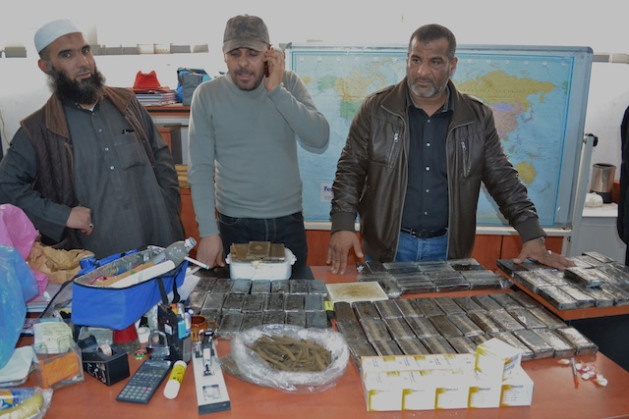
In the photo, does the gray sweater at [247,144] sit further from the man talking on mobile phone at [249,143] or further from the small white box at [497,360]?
the small white box at [497,360]

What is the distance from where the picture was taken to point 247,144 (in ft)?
8.30

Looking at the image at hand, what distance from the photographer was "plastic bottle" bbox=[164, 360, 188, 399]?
4.81ft

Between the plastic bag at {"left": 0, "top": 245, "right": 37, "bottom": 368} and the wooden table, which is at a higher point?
the plastic bag at {"left": 0, "top": 245, "right": 37, "bottom": 368}

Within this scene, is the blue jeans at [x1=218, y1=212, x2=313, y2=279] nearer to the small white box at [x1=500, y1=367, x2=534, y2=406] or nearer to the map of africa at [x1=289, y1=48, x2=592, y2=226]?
the map of africa at [x1=289, y1=48, x2=592, y2=226]

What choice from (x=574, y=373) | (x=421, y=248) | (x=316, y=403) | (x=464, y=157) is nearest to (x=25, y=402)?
(x=316, y=403)

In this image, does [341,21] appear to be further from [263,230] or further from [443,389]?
[443,389]

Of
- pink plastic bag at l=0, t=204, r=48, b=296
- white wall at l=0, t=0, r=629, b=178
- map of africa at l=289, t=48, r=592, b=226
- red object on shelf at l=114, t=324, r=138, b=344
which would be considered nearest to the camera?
red object on shelf at l=114, t=324, r=138, b=344

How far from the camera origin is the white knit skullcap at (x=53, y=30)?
8.09ft

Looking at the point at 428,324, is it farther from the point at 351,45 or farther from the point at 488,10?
the point at 488,10

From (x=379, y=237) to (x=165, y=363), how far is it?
1.30m

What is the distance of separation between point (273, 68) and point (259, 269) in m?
0.93

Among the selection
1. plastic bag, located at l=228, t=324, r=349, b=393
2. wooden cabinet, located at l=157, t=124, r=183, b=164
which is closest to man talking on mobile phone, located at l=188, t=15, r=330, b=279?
plastic bag, located at l=228, t=324, r=349, b=393

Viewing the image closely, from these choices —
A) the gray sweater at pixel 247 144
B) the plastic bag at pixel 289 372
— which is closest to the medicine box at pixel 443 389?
the plastic bag at pixel 289 372

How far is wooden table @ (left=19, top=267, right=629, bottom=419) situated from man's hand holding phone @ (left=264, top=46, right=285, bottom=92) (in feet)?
4.44
